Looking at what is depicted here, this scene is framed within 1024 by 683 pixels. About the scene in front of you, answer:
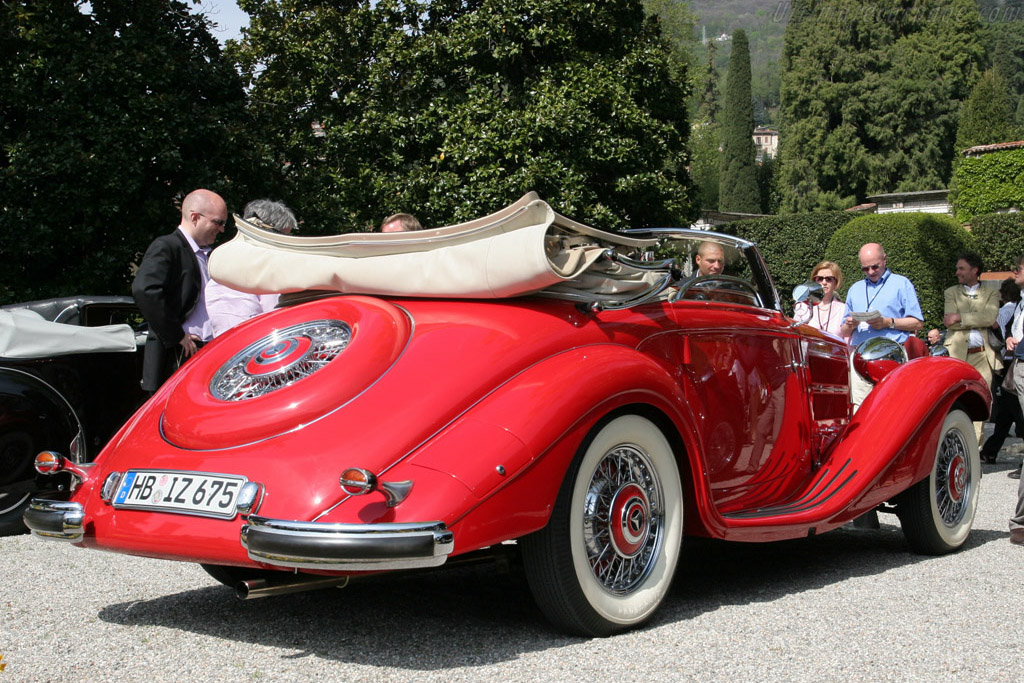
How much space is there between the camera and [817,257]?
3225 centimetres

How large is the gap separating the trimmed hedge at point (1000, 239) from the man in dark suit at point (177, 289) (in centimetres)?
2466

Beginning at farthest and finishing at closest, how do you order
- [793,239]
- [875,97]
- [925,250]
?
[875,97] < [793,239] < [925,250]

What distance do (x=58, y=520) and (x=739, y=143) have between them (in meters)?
65.5

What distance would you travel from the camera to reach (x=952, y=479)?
527cm

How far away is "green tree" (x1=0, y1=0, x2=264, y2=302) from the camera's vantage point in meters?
12.5

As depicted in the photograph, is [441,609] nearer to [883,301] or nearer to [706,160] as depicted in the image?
[883,301]

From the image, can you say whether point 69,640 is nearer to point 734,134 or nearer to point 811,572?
point 811,572

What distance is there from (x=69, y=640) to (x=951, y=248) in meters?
21.8

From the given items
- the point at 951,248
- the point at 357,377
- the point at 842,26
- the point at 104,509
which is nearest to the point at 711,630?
the point at 357,377

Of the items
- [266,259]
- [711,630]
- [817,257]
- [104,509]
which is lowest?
[817,257]

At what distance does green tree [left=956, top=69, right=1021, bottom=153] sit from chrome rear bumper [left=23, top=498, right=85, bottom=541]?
5138 centimetres

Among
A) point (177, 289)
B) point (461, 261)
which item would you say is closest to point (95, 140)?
point (177, 289)

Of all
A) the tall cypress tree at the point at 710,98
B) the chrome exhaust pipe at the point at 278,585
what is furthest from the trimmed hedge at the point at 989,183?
the tall cypress tree at the point at 710,98

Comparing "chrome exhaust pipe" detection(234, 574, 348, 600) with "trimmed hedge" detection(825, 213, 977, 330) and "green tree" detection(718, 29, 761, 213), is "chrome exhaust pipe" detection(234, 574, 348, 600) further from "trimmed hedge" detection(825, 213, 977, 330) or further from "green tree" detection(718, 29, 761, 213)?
"green tree" detection(718, 29, 761, 213)
